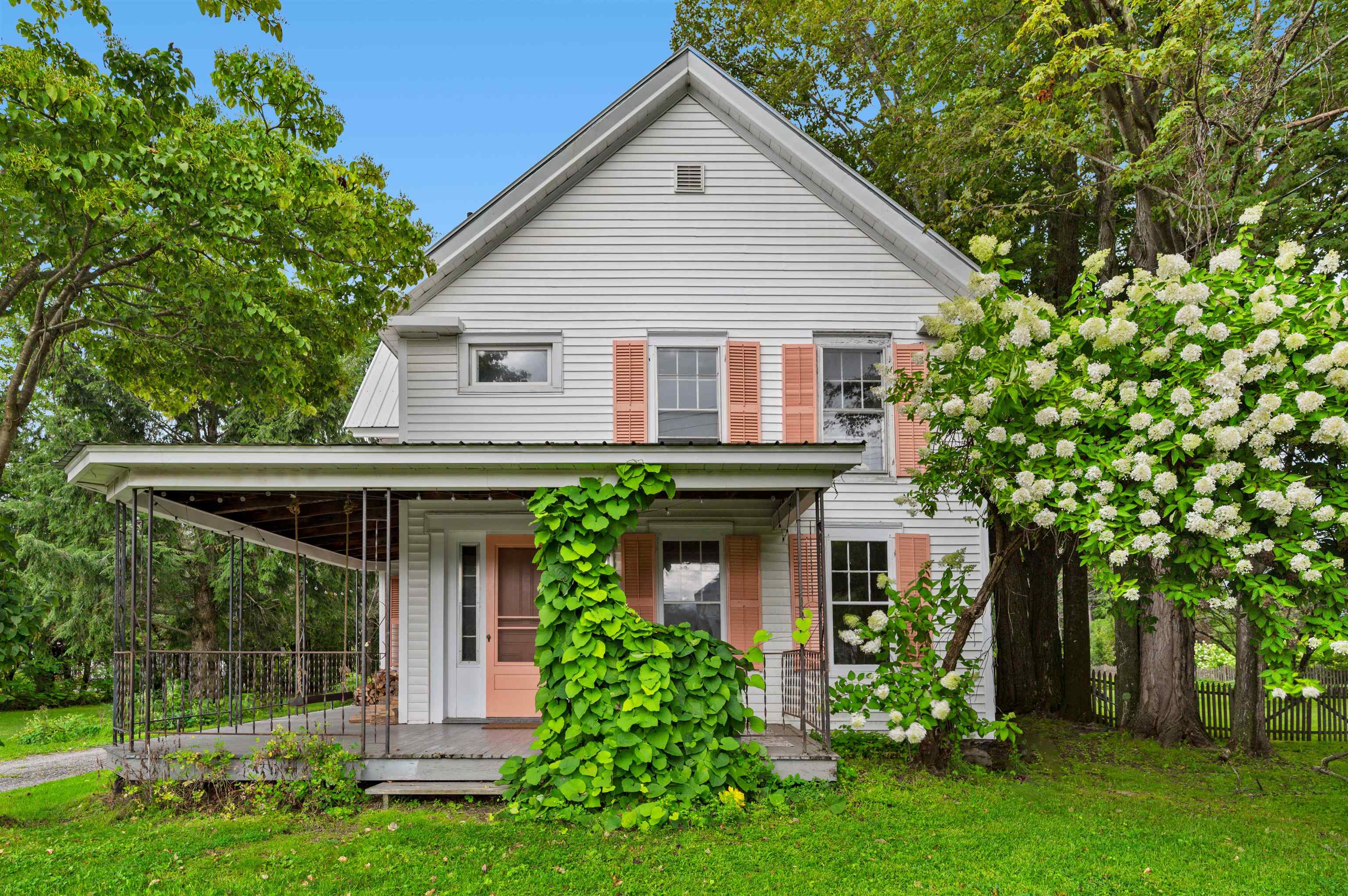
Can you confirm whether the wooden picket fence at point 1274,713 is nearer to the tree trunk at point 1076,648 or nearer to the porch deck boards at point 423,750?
the tree trunk at point 1076,648

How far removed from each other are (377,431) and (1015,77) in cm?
1181

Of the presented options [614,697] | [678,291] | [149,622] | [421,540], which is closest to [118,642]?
[149,622]

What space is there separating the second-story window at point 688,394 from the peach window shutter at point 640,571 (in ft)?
4.53

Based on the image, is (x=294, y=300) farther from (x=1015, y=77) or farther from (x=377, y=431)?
(x=1015, y=77)

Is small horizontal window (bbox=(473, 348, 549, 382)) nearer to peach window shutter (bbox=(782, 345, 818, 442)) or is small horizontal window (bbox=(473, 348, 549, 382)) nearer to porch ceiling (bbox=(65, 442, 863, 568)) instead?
porch ceiling (bbox=(65, 442, 863, 568))

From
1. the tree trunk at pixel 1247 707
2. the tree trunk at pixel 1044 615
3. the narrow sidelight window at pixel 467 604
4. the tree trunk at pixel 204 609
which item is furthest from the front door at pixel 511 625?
the tree trunk at pixel 204 609

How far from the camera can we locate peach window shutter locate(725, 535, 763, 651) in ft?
32.2

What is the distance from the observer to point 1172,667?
12.7m

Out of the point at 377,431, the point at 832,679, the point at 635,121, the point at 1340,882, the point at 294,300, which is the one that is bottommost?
the point at 1340,882

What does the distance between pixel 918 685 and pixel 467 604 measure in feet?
16.3

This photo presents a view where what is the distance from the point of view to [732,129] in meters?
11.1

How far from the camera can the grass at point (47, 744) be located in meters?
13.2

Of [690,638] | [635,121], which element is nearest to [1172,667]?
[690,638]

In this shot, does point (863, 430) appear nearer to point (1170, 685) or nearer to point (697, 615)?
point (697, 615)
